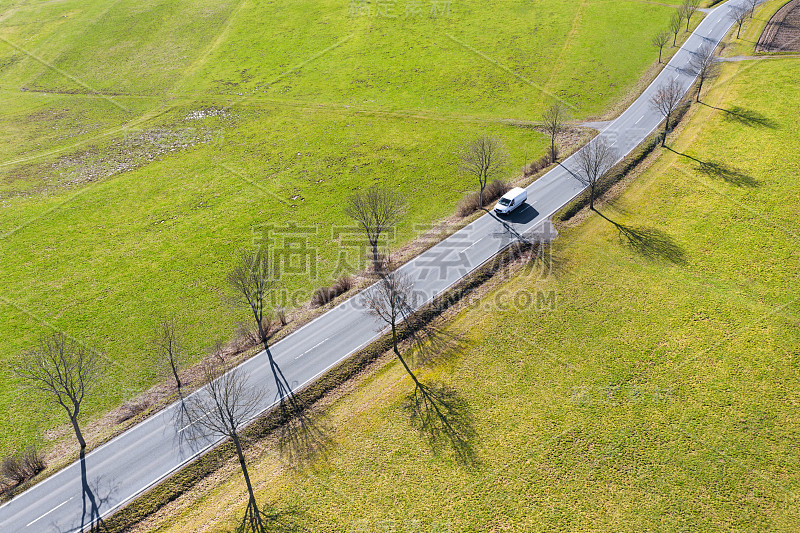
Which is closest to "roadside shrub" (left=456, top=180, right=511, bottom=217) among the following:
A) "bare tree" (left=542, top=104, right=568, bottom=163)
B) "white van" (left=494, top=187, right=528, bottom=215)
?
"white van" (left=494, top=187, right=528, bottom=215)

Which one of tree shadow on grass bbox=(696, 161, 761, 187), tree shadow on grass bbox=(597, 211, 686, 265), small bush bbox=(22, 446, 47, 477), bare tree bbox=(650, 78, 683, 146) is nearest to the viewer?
small bush bbox=(22, 446, 47, 477)

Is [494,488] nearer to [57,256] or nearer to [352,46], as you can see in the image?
[57,256]

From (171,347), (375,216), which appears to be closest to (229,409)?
(171,347)

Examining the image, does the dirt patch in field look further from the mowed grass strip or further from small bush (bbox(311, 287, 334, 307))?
small bush (bbox(311, 287, 334, 307))

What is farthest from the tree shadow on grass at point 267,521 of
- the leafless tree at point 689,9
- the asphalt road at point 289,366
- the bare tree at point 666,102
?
the leafless tree at point 689,9

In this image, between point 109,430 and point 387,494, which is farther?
point 109,430

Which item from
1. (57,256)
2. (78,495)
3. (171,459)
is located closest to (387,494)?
(171,459)
